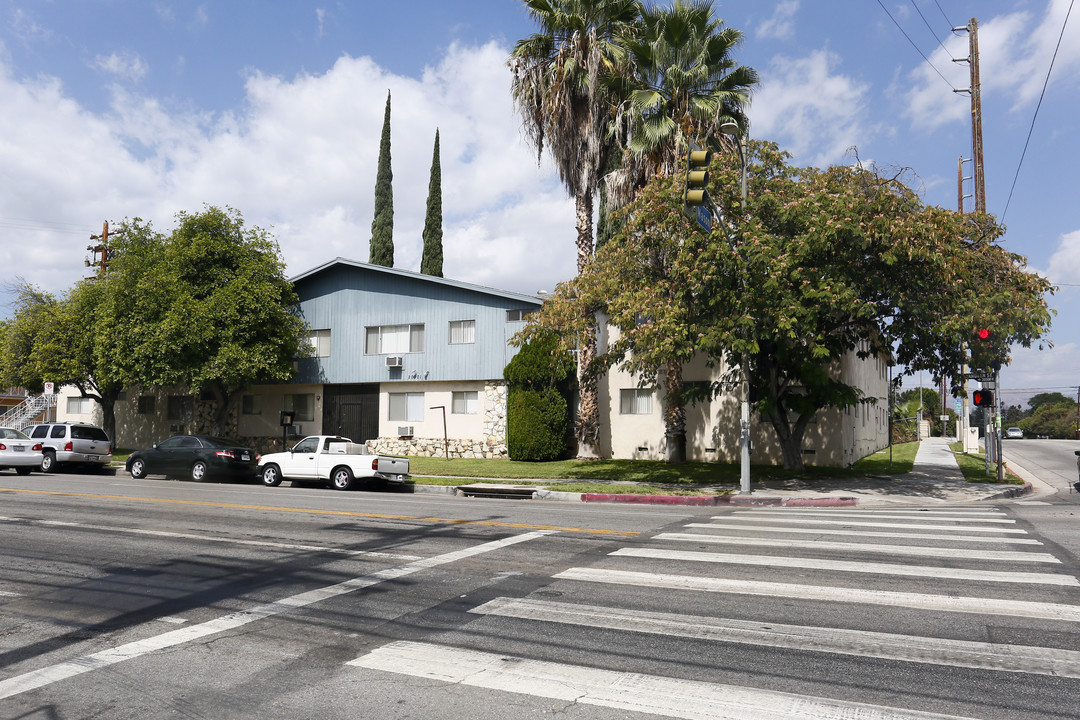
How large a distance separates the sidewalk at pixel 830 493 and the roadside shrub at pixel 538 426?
239 inches

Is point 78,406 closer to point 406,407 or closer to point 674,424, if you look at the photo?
point 406,407

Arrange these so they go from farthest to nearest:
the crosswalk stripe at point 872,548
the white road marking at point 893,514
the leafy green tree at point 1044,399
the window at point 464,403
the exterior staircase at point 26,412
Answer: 1. the leafy green tree at point 1044,399
2. the exterior staircase at point 26,412
3. the window at point 464,403
4. the white road marking at point 893,514
5. the crosswalk stripe at point 872,548

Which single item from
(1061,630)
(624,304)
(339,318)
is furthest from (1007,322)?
(339,318)

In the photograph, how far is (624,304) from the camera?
58.7ft

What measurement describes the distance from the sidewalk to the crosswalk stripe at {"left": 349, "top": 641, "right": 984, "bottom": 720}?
12.1 m

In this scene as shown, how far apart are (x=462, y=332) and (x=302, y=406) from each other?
9387mm

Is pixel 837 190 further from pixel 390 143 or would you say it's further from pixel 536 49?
pixel 390 143

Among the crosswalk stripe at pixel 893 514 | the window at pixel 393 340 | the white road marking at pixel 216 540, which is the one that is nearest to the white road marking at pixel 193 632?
the white road marking at pixel 216 540

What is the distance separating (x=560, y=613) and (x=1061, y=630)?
150 inches

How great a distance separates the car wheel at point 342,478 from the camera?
66.2ft

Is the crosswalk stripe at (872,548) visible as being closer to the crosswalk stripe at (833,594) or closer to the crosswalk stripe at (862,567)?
the crosswalk stripe at (862,567)

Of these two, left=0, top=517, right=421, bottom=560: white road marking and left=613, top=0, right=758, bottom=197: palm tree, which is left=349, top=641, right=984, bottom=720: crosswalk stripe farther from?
left=613, top=0, right=758, bottom=197: palm tree

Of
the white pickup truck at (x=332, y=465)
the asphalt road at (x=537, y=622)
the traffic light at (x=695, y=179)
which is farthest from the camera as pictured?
the white pickup truck at (x=332, y=465)

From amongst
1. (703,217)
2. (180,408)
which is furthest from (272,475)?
(180,408)
